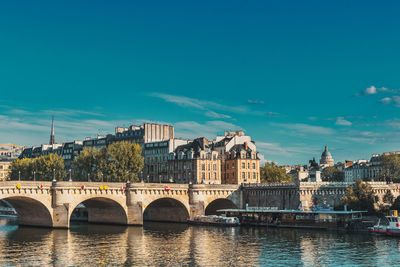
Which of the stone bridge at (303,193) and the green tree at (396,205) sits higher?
the stone bridge at (303,193)

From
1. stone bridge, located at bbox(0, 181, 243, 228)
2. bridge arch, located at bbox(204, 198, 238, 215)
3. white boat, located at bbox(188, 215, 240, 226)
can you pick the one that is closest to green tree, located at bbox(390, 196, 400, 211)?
white boat, located at bbox(188, 215, 240, 226)

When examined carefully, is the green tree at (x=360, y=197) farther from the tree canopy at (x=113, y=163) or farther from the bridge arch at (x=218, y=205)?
the tree canopy at (x=113, y=163)

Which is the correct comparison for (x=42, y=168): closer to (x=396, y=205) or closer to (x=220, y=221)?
(x=220, y=221)

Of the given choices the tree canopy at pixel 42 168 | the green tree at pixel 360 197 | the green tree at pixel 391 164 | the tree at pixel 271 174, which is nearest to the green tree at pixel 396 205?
the green tree at pixel 360 197

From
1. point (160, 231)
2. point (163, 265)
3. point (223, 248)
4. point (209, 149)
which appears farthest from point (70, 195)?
point (209, 149)

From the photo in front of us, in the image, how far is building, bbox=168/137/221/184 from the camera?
424ft

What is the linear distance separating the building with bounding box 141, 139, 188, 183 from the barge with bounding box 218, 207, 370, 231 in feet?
123

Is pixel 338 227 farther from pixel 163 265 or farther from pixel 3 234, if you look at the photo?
pixel 3 234

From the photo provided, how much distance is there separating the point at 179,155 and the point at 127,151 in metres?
17.6

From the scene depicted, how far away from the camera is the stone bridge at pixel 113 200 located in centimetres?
8581

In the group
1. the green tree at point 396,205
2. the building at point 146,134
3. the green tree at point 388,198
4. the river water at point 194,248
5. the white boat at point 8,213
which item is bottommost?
the river water at point 194,248

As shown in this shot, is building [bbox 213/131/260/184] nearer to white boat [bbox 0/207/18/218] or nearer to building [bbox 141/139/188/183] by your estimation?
building [bbox 141/139/188/183]

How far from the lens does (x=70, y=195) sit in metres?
87.9

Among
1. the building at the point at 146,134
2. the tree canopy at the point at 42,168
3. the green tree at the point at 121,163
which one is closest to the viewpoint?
the green tree at the point at 121,163
